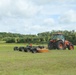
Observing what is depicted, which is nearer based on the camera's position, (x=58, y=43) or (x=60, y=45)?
(x=58, y=43)

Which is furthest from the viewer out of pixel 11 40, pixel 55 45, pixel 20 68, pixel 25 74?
pixel 11 40

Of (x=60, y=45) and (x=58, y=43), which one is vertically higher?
(x=58, y=43)

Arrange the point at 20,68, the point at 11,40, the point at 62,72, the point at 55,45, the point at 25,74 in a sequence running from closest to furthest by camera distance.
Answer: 1. the point at 25,74
2. the point at 62,72
3. the point at 20,68
4. the point at 55,45
5. the point at 11,40

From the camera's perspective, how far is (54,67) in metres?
15.8

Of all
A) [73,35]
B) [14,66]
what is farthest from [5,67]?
[73,35]

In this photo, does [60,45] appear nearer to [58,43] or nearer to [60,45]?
[60,45]

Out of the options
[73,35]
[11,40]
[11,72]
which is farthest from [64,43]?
[11,40]

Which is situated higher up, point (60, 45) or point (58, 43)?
point (58, 43)

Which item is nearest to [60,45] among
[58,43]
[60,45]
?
[60,45]

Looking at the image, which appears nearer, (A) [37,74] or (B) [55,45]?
(A) [37,74]

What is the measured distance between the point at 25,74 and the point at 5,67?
2.60 m

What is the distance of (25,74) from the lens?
13211 mm

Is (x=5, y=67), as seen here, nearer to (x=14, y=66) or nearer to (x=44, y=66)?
(x=14, y=66)

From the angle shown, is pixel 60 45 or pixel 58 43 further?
pixel 60 45
